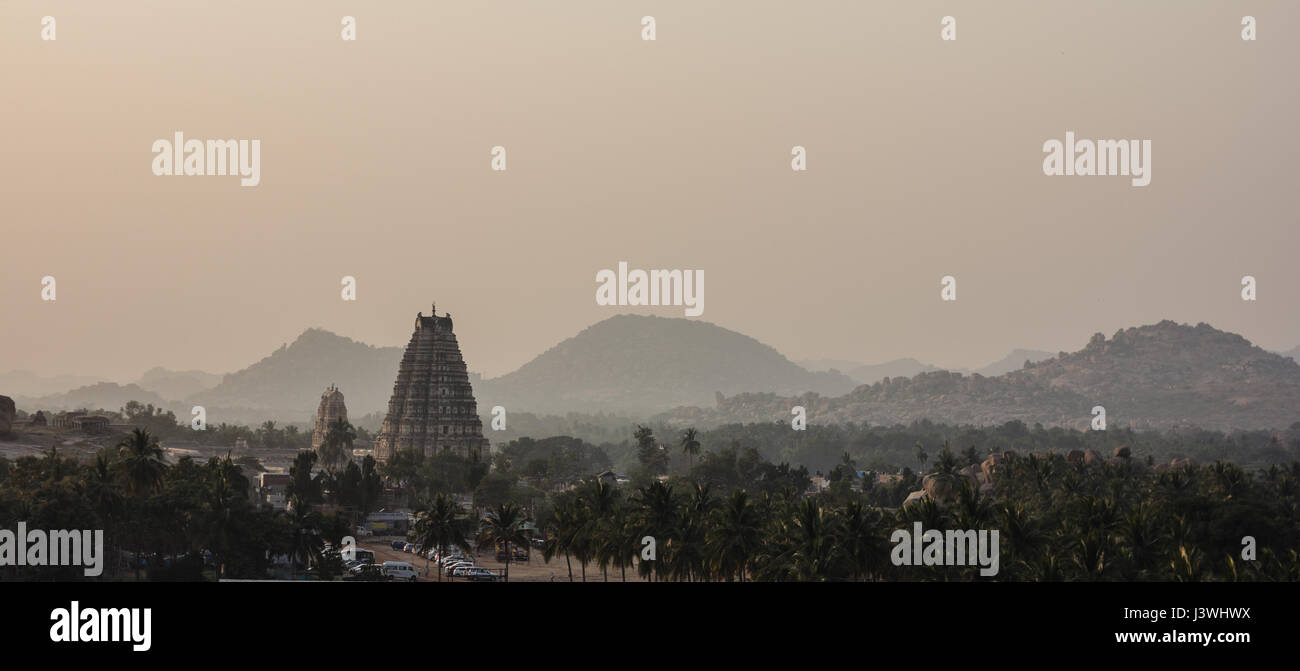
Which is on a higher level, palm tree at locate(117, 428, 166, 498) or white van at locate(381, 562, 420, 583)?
palm tree at locate(117, 428, 166, 498)

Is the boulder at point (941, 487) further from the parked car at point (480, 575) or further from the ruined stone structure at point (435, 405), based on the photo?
the ruined stone structure at point (435, 405)

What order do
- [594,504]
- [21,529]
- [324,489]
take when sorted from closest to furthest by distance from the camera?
1. [21,529]
2. [594,504]
3. [324,489]

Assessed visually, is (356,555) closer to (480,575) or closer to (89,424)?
(480,575)

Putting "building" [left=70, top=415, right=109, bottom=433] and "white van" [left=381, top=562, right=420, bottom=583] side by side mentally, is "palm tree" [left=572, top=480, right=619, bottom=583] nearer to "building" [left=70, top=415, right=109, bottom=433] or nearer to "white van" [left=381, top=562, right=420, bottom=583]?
"white van" [left=381, top=562, right=420, bottom=583]

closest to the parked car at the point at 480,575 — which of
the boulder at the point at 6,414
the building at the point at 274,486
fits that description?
the building at the point at 274,486

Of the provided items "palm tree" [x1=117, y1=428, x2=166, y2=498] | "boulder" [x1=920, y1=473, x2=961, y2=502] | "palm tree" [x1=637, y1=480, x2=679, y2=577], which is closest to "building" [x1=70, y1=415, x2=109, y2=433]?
"palm tree" [x1=117, y1=428, x2=166, y2=498]
